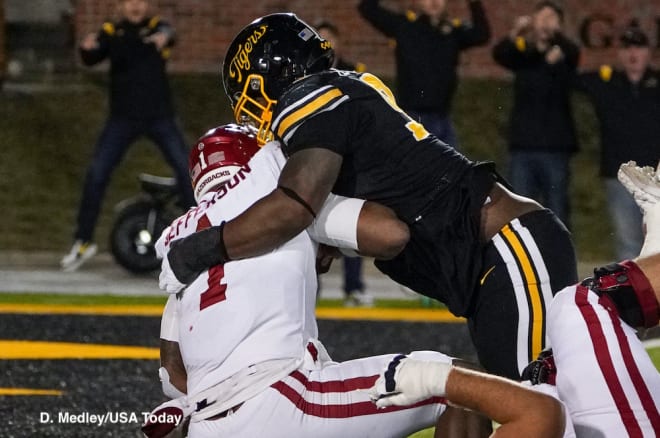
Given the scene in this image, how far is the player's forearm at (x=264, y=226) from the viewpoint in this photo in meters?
3.84

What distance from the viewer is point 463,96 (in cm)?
1534

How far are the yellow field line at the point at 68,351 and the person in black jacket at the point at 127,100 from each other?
251 cm

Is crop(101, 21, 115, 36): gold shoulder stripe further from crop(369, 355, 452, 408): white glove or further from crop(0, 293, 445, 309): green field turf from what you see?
crop(369, 355, 452, 408): white glove

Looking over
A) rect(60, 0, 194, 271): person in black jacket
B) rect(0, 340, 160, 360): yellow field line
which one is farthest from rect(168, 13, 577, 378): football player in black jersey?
rect(60, 0, 194, 271): person in black jacket

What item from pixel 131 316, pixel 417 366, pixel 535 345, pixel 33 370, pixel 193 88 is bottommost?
pixel 193 88

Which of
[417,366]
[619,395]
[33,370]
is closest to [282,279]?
[417,366]

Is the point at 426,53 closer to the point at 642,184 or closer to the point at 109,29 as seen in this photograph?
the point at 109,29

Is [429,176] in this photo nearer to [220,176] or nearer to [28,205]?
[220,176]

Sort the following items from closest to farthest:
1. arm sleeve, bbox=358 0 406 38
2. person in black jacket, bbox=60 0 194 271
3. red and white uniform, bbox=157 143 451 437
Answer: red and white uniform, bbox=157 143 451 437 < arm sleeve, bbox=358 0 406 38 < person in black jacket, bbox=60 0 194 271

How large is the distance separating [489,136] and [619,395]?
10852mm

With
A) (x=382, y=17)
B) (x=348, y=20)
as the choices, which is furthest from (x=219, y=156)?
(x=348, y=20)

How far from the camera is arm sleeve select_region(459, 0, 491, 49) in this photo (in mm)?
9883

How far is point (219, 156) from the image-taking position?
4.17 metres

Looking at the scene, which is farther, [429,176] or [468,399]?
[429,176]
